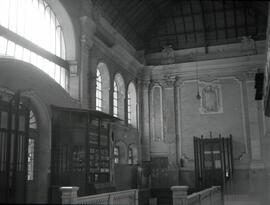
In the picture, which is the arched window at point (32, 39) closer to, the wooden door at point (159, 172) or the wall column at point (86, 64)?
the wall column at point (86, 64)

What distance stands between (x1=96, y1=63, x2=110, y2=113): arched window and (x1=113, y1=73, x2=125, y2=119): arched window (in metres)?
1.34

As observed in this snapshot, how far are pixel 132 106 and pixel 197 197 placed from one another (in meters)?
12.7

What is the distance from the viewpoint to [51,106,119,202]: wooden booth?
12875mm

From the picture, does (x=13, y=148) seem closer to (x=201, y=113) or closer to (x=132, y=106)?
(x=132, y=106)

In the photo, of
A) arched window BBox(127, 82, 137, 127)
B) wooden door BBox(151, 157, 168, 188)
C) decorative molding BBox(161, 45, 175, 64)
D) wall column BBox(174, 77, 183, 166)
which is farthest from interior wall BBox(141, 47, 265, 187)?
arched window BBox(127, 82, 137, 127)

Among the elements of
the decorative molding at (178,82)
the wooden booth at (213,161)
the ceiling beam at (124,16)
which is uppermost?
the ceiling beam at (124,16)

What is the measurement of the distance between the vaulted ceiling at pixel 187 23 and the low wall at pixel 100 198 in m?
12.7

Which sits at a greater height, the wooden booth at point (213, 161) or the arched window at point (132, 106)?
A: the arched window at point (132, 106)

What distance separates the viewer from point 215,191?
583 inches

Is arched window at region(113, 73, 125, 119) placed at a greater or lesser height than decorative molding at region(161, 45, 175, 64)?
lesser

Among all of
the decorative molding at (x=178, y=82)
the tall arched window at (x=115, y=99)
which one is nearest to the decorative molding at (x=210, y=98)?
the decorative molding at (x=178, y=82)

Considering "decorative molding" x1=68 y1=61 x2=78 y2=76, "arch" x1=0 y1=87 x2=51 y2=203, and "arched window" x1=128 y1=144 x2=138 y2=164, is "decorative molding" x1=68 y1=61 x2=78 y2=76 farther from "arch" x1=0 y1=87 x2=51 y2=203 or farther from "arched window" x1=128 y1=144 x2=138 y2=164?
"arched window" x1=128 y1=144 x2=138 y2=164

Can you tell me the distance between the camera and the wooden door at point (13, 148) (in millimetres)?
10273

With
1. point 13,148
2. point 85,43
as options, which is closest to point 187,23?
point 85,43
